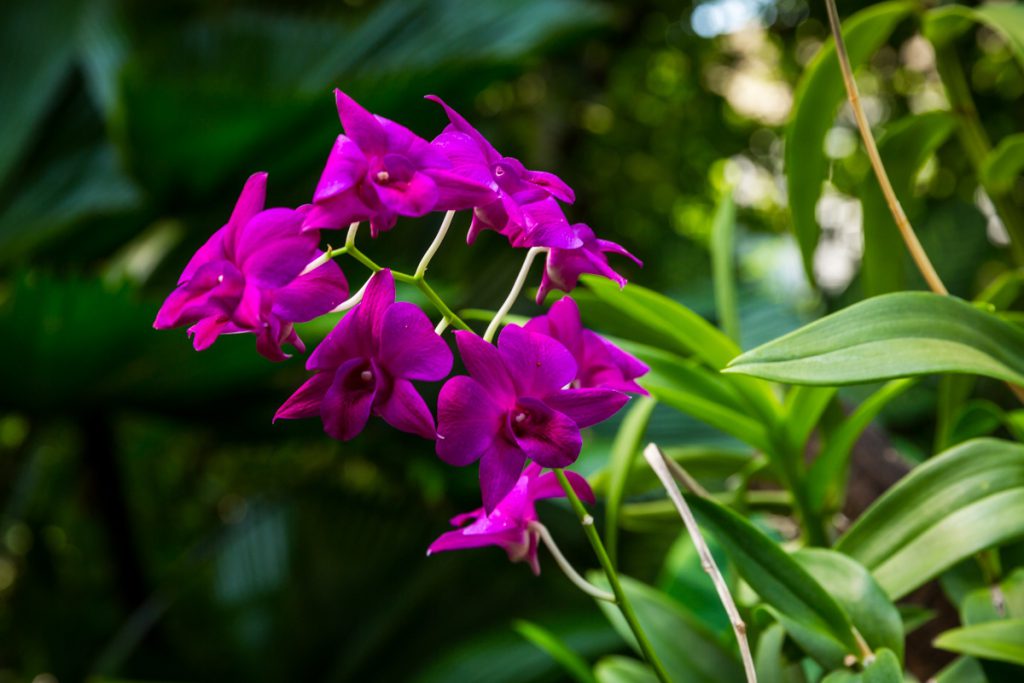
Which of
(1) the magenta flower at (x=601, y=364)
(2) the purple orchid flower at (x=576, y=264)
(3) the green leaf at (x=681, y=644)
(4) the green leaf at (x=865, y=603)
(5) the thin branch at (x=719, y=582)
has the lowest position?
(3) the green leaf at (x=681, y=644)

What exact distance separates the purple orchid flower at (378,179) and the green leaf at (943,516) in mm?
271

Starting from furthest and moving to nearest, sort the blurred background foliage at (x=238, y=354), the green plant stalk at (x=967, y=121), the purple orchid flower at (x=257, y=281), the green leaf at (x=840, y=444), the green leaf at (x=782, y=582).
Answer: the blurred background foliage at (x=238, y=354), the green plant stalk at (x=967, y=121), the green leaf at (x=840, y=444), the green leaf at (x=782, y=582), the purple orchid flower at (x=257, y=281)

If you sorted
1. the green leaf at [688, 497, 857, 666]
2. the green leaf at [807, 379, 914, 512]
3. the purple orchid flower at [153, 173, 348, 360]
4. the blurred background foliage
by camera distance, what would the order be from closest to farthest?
the purple orchid flower at [153, 173, 348, 360]
the green leaf at [688, 497, 857, 666]
the green leaf at [807, 379, 914, 512]
the blurred background foliage

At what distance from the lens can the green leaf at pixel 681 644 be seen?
481 mm

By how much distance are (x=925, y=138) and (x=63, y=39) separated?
60.5 inches

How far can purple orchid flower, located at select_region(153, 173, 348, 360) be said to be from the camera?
0.29 metres

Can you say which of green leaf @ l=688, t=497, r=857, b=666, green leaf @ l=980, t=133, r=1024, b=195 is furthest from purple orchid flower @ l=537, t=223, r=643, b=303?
green leaf @ l=980, t=133, r=1024, b=195

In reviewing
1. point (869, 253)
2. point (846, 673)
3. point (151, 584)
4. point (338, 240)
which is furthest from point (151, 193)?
point (846, 673)

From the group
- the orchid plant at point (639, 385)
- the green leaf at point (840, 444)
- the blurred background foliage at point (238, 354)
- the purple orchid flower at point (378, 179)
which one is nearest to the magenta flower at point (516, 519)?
the orchid plant at point (639, 385)

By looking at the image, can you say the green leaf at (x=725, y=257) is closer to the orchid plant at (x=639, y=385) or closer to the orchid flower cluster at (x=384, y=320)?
the orchid plant at (x=639, y=385)

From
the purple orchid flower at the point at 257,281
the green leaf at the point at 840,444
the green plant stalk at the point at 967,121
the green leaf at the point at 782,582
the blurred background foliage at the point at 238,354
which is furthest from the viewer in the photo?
the blurred background foliage at the point at 238,354

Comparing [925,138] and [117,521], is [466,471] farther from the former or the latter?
[925,138]

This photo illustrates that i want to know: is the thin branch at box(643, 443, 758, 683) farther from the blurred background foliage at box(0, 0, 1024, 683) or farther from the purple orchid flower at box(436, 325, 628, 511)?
the blurred background foliage at box(0, 0, 1024, 683)

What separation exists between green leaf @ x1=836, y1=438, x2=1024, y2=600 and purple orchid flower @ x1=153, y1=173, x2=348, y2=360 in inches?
11.4
